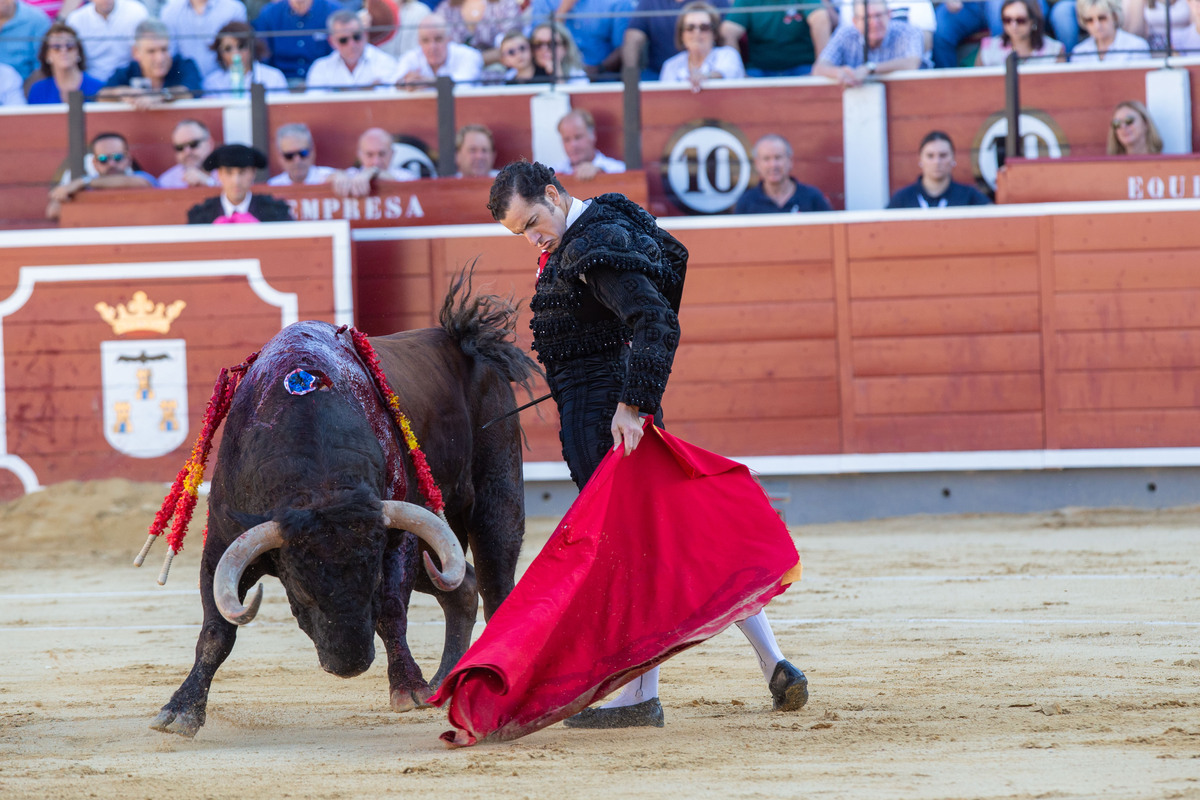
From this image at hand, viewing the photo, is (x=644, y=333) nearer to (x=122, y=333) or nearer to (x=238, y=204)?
(x=238, y=204)

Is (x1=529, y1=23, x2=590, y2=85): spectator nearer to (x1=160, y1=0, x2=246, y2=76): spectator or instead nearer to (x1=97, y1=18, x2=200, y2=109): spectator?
(x1=160, y1=0, x2=246, y2=76): spectator

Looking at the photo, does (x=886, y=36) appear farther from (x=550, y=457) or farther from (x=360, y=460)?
(x=360, y=460)

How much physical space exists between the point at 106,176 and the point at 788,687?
20.5 ft

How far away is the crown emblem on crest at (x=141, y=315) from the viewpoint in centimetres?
813

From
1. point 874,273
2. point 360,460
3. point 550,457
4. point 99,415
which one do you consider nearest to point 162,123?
point 99,415

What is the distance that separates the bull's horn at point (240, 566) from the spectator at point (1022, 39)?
626cm

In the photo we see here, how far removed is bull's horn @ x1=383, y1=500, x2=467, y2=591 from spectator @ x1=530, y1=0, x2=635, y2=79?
5.75 metres

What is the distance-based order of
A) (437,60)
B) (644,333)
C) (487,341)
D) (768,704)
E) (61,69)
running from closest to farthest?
(644,333)
(768,704)
(487,341)
(437,60)
(61,69)

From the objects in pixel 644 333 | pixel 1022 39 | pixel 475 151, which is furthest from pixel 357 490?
pixel 1022 39

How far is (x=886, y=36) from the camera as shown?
8.40 meters

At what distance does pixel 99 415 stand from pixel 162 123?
1833 mm

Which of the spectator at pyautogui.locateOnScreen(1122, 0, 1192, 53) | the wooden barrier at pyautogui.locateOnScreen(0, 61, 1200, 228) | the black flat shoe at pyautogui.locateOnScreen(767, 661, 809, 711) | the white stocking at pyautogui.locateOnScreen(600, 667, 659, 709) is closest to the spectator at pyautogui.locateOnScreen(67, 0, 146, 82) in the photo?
the wooden barrier at pyautogui.locateOnScreen(0, 61, 1200, 228)

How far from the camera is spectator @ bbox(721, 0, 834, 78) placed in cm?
841

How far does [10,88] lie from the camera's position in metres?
8.86
